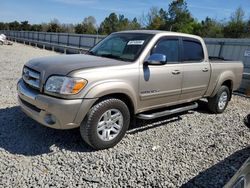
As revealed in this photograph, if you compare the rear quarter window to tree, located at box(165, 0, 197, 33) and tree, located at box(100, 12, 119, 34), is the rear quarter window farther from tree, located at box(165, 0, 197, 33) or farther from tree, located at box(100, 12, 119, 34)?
tree, located at box(100, 12, 119, 34)

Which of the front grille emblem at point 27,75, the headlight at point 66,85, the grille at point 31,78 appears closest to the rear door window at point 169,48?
the headlight at point 66,85

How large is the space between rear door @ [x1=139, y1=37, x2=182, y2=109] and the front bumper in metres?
1.14

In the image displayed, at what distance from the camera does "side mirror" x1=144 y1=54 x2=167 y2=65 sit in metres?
4.20

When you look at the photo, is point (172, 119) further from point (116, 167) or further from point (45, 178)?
point (45, 178)

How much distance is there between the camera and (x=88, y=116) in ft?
12.2

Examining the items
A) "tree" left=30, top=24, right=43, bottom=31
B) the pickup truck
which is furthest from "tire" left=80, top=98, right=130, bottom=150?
"tree" left=30, top=24, right=43, bottom=31

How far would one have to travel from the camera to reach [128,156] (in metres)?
3.90

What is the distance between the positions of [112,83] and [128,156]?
115cm

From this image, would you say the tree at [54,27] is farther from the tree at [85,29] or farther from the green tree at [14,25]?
the green tree at [14,25]

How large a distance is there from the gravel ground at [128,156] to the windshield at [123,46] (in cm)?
146

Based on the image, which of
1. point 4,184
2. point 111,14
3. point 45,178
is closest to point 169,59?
point 45,178

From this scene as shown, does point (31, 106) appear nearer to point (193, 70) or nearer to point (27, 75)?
point (27, 75)

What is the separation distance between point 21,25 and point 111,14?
3317 centimetres

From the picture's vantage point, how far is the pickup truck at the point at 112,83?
11.7ft
